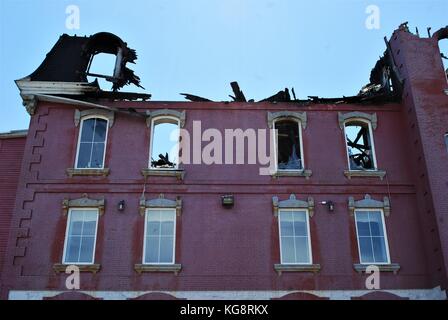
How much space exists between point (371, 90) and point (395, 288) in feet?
22.9

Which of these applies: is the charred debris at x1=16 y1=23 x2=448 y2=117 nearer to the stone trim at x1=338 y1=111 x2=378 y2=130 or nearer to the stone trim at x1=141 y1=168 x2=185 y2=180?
the stone trim at x1=338 y1=111 x2=378 y2=130

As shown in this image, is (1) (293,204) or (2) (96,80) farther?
(2) (96,80)

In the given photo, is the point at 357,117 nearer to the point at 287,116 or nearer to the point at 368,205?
the point at 287,116

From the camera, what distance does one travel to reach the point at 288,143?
1878 cm

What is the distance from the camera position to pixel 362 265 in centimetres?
1617

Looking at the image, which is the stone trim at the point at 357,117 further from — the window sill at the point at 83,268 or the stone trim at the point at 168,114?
the window sill at the point at 83,268

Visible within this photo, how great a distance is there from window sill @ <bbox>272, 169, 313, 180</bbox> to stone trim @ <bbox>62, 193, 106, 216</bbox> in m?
5.23

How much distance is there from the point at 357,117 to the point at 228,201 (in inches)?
204

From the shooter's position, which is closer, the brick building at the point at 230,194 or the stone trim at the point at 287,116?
the brick building at the point at 230,194

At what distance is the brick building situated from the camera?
15953 millimetres

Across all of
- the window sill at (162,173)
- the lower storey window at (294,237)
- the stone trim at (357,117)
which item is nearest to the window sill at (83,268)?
the window sill at (162,173)

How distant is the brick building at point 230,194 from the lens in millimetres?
15953

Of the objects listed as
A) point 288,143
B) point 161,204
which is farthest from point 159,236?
point 288,143

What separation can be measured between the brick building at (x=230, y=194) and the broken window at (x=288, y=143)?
0.16 ft
